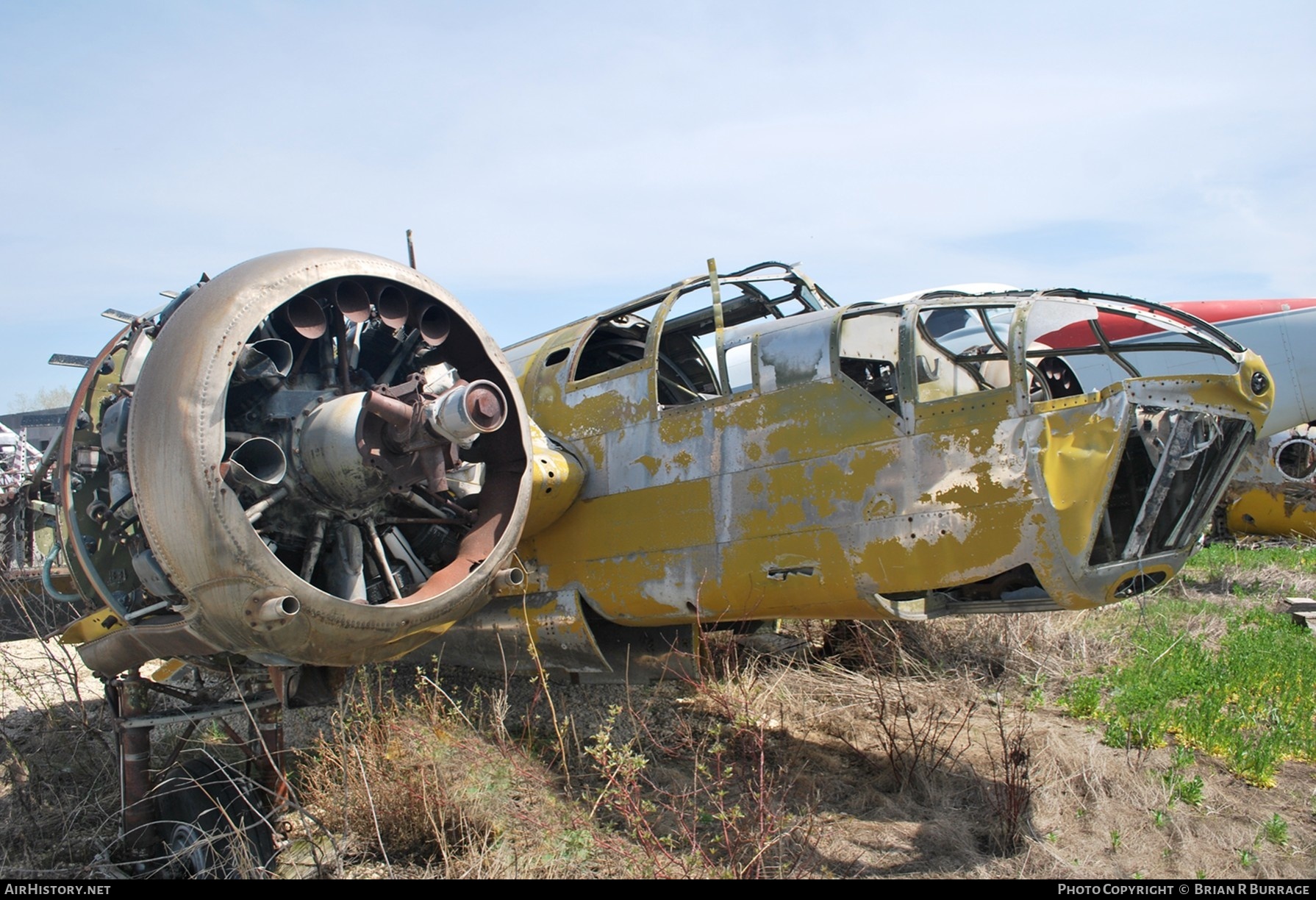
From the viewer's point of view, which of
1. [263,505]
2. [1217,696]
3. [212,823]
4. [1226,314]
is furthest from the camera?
[1226,314]

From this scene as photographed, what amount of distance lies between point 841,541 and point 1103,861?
6.91 ft

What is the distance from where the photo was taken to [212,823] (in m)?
5.02

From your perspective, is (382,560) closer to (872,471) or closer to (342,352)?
(342,352)

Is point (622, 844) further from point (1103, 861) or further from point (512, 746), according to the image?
point (1103, 861)

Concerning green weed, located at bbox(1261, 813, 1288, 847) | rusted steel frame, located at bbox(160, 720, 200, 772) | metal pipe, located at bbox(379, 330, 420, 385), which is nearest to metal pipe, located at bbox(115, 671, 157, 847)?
rusted steel frame, located at bbox(160, 720, 200, 772)

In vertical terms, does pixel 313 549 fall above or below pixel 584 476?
below

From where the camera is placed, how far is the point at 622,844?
473cm

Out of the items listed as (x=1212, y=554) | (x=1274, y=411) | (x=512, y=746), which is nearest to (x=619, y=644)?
(x=512, y=746)

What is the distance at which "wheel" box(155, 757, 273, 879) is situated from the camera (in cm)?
459

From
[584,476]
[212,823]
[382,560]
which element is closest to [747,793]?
[584,476]

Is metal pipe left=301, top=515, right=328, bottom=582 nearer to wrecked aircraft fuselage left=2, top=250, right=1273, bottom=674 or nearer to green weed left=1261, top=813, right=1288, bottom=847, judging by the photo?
wrecked aircraft fuselage left=2, top=250, right=1273, bottom=674

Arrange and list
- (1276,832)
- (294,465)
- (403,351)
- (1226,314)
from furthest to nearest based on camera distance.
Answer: (1226,314)
(403,351)
(1276,832)
(294,465)

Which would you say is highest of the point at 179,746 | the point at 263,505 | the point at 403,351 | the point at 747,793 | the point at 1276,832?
the point at 403,351

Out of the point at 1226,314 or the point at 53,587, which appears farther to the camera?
the point at 1226,314
